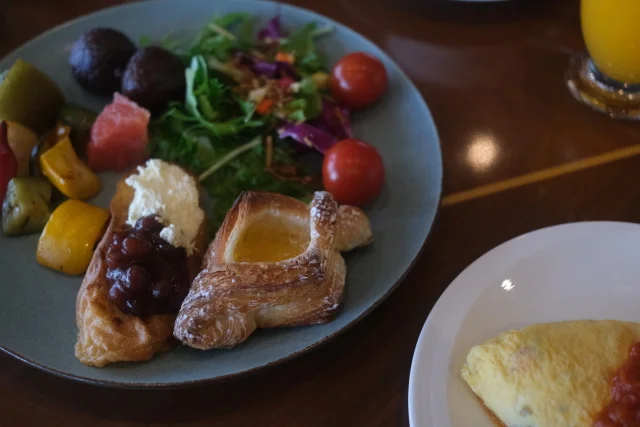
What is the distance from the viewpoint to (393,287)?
141 centimetres

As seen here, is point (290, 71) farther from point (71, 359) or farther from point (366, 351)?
point (71, 359)

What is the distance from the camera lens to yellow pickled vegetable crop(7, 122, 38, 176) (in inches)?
67.7

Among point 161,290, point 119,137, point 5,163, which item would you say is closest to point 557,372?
point 161,290

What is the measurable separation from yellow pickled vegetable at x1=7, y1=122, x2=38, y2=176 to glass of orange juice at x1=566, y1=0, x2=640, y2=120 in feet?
5.84

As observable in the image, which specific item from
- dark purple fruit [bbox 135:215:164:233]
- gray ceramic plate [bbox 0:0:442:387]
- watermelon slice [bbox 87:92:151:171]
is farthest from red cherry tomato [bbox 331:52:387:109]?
dark purple fruit [bbox 135:215:164:233]

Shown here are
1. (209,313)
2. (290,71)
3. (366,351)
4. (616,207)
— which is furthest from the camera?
(290,71)

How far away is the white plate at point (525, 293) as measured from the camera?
4.06 feet

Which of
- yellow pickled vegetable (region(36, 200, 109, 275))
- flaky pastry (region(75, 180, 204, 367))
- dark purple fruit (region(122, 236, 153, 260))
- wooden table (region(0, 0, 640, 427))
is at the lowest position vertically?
wooden table (region(0, 0, 640, 427))

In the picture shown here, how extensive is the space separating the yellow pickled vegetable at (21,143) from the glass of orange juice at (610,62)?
1.78 metres

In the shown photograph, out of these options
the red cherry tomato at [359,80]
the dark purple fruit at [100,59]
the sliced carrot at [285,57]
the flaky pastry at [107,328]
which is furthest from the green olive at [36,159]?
the red cherry tomato at [359,80]

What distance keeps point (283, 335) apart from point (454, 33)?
4.66 ft

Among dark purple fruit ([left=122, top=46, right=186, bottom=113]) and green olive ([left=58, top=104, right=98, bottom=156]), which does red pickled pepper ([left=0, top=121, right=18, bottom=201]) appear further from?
dark purple fruit ([left=122, top=46, right=186, bottom=113])

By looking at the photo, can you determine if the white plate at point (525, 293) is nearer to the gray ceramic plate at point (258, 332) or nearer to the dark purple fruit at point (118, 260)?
the gray ceramic plate at point (258, 332)

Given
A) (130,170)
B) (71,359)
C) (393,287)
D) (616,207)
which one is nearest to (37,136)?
(130,170)
